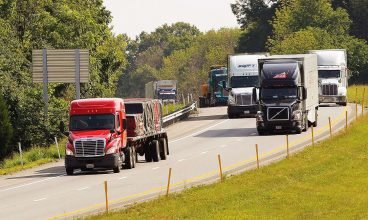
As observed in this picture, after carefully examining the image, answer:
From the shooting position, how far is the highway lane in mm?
35062

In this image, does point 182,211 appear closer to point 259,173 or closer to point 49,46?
point 259,173

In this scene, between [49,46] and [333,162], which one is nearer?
[333,162]

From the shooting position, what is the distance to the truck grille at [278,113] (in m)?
60.5

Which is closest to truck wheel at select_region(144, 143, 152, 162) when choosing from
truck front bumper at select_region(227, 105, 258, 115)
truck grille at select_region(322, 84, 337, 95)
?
truck front bumper at select_region(227, 105, 258, 115)

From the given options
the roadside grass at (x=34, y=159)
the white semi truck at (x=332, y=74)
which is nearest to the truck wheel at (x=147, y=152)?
the roadside grass at (x=34, y=159)

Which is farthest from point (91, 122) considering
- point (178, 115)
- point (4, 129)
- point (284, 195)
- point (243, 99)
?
point (178, 115)

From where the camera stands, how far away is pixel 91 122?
4622 centimetres

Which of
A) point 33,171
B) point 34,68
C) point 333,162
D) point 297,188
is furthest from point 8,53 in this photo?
point 297,188

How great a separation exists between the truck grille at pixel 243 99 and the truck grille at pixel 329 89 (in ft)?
29.1

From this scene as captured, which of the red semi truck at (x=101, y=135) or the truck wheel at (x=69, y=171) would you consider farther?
the truck wheel at (x=69, y=171)

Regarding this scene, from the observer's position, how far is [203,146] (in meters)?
59.8

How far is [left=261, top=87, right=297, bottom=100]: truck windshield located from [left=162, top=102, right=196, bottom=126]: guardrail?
13904 millimetres

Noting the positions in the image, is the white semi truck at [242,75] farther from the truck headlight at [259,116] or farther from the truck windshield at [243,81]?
the truck headlight at [259,116]

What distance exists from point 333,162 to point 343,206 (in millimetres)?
14442
